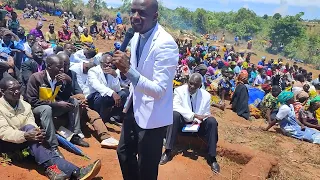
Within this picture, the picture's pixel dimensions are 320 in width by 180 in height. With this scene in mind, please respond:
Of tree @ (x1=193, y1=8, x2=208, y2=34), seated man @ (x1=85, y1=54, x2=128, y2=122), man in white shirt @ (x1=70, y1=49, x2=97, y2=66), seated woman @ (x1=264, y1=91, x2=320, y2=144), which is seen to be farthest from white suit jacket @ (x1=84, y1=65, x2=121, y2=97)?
tree @ (x1=193, y1=8, x2=208, y2=34)

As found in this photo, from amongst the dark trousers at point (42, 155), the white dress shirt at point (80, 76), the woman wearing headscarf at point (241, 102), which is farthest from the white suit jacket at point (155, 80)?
the woman wearing headscarf at point (241, 102)

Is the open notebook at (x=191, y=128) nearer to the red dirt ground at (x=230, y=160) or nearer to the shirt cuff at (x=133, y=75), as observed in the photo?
the red dirt ground at (x=230, y=160)

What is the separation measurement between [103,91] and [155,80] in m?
3.19

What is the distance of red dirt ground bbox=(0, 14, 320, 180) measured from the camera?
3.99 metres

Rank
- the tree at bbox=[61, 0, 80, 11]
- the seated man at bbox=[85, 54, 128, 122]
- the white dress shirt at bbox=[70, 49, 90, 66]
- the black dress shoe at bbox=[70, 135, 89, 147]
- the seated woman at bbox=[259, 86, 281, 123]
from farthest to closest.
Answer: the tree at bbox=[61, 0, 80, 11] < the seated woman at bbox=[259, 86, 281, 123] < the white dress shirt at bbox=[70, 49, 90, 66] < the seated man at bbox=[85, 54, 128, 122] < the black dress shoe at bbox=[70, 135, 89, 147]

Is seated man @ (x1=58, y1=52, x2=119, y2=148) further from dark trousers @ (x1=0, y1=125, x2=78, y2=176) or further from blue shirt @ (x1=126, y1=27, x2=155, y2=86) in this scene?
blue shirt @ (x1=126, y1=27, x2=155, y2=86)

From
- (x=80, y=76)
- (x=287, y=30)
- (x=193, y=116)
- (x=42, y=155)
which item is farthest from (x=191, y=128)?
(x=287, y=30)

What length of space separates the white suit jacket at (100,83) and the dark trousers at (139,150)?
2.63m

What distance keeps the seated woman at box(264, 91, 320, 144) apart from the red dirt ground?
255mm

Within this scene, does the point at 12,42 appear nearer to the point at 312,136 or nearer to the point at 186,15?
the point at 312,136

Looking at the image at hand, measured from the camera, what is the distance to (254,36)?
47.2 m

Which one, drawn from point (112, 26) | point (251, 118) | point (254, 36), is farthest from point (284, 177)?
point (254, 36)

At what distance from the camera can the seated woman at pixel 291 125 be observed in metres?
6.89

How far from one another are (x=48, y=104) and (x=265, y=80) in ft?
35.0
